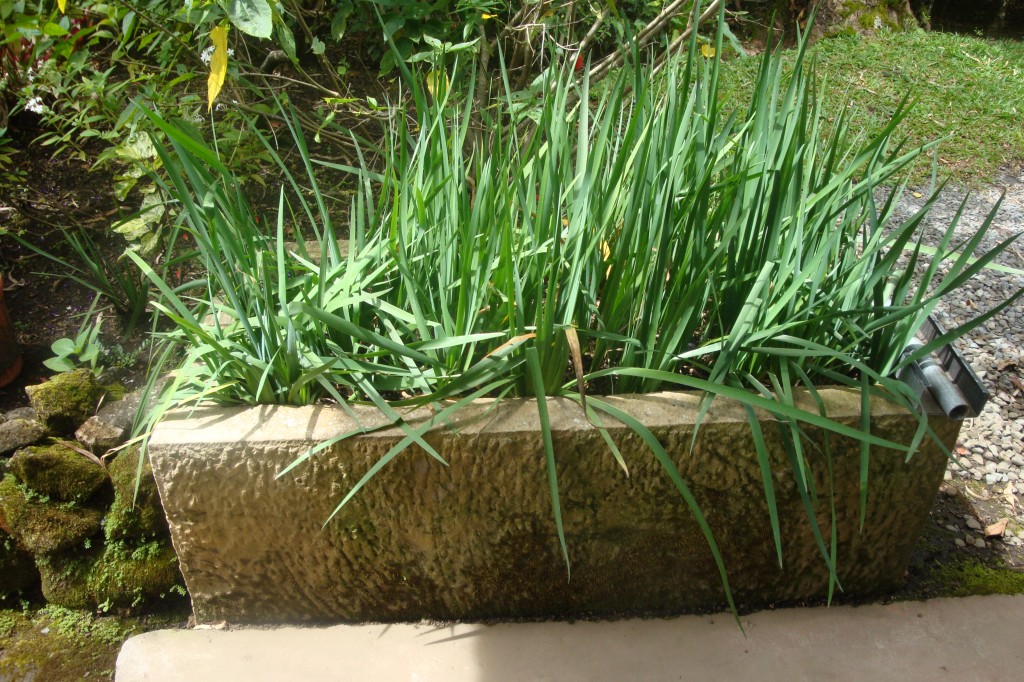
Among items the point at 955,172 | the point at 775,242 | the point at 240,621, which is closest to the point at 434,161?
the point at 775,242

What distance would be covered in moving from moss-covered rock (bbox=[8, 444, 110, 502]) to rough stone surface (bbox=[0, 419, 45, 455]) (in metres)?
0.09

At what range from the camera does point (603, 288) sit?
5.36 ft

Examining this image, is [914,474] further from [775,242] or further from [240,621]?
[240,621]

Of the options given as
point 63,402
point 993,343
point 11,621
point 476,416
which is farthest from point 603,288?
point 993,343

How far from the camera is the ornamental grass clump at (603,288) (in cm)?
139

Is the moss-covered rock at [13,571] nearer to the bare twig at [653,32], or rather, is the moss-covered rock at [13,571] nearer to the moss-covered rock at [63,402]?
the moss-covered rock at [63,402]

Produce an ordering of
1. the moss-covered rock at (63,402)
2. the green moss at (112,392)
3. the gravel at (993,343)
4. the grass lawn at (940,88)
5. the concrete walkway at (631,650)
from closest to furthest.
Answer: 1. the concrete walkway at (631,650)
2. the moss-covered rock at (63,402)
3. the green moss at (112,392)
4. the gravel at (993,343)
5. the grass lawn at (940,88)

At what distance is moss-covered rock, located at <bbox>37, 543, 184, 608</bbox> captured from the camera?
1.74 meters

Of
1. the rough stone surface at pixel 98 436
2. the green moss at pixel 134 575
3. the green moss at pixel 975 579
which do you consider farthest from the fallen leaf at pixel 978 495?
the rough stone surface at pixel 98 436

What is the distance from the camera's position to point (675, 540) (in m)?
1.55

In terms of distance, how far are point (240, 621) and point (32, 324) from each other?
1.38 meters

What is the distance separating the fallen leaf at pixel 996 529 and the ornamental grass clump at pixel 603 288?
26.3 inches

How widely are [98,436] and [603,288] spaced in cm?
121

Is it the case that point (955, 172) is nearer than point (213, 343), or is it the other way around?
point (213, 343)
